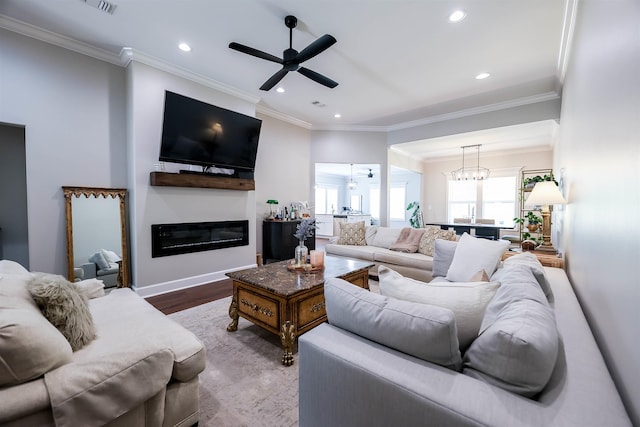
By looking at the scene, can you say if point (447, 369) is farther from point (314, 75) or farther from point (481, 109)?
point (481, 109)

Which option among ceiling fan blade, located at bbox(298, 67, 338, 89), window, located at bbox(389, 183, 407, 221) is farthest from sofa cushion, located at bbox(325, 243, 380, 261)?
window, located at bbox(389, 183, 407, 221)

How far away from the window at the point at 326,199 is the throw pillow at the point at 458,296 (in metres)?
9.74

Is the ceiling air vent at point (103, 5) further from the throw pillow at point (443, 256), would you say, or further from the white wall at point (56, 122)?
the throw pillow at point (443, 256)

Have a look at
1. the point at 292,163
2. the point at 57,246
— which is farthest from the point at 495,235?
the point at 57,246

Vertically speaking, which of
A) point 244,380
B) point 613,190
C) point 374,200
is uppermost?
point 374,200

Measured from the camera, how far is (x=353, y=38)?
289 cm

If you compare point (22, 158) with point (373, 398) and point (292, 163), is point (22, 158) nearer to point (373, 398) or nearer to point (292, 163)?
point (292, 163)

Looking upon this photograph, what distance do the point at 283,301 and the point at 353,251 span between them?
8.17 feet

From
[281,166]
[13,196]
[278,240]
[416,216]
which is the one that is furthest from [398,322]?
[416,216]

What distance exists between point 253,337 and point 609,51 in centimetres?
299

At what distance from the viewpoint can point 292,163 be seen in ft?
18.3

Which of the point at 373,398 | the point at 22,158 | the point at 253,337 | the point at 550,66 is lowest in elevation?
the point at 253,337

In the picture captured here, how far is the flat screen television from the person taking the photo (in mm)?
3426

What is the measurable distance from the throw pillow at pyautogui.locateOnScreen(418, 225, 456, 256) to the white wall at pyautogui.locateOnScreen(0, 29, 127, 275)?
14.4 ft
